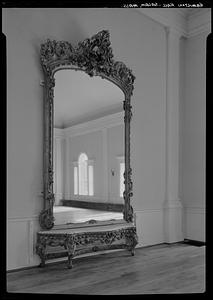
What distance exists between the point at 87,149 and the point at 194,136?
2122 millimetres

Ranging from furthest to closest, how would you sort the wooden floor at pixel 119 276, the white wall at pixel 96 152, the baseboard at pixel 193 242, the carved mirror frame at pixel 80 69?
the baseboard at pixel 193 242, the white wall at pixel 96 152, the carved mirror frame at pixel 80 69, the wooden floor at pixel 119 276

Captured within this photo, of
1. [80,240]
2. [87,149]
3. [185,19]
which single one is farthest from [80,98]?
[185,19]

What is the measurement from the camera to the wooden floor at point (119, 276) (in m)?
2.93

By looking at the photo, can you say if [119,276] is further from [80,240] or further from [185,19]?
[185,19]

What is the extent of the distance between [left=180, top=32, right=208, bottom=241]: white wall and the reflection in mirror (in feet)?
4.88

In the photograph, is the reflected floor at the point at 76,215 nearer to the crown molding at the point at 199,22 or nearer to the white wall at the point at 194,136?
the white wall at the point at 194,136

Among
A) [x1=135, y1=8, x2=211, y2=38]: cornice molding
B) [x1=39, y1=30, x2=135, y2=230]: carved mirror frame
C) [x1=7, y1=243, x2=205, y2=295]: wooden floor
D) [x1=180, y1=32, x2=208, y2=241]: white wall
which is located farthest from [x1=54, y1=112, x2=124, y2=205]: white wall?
[x1=135, y1=8, x2=211, y2=38]: cornice molding

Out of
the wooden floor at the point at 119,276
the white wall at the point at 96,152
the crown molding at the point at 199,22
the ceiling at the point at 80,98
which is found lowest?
the wooden floor at the point at 119,276

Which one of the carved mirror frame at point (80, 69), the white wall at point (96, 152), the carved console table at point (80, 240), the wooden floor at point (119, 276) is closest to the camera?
the wooden floor at point (119, 276)

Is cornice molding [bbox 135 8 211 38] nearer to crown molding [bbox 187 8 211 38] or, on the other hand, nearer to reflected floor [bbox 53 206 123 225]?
crown molding [bbox 187 8 211 38]

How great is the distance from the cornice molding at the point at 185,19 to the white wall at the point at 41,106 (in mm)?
148

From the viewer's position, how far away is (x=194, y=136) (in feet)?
17.5

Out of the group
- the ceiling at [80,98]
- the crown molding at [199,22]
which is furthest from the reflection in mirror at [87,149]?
the crown molding at [199,22]
